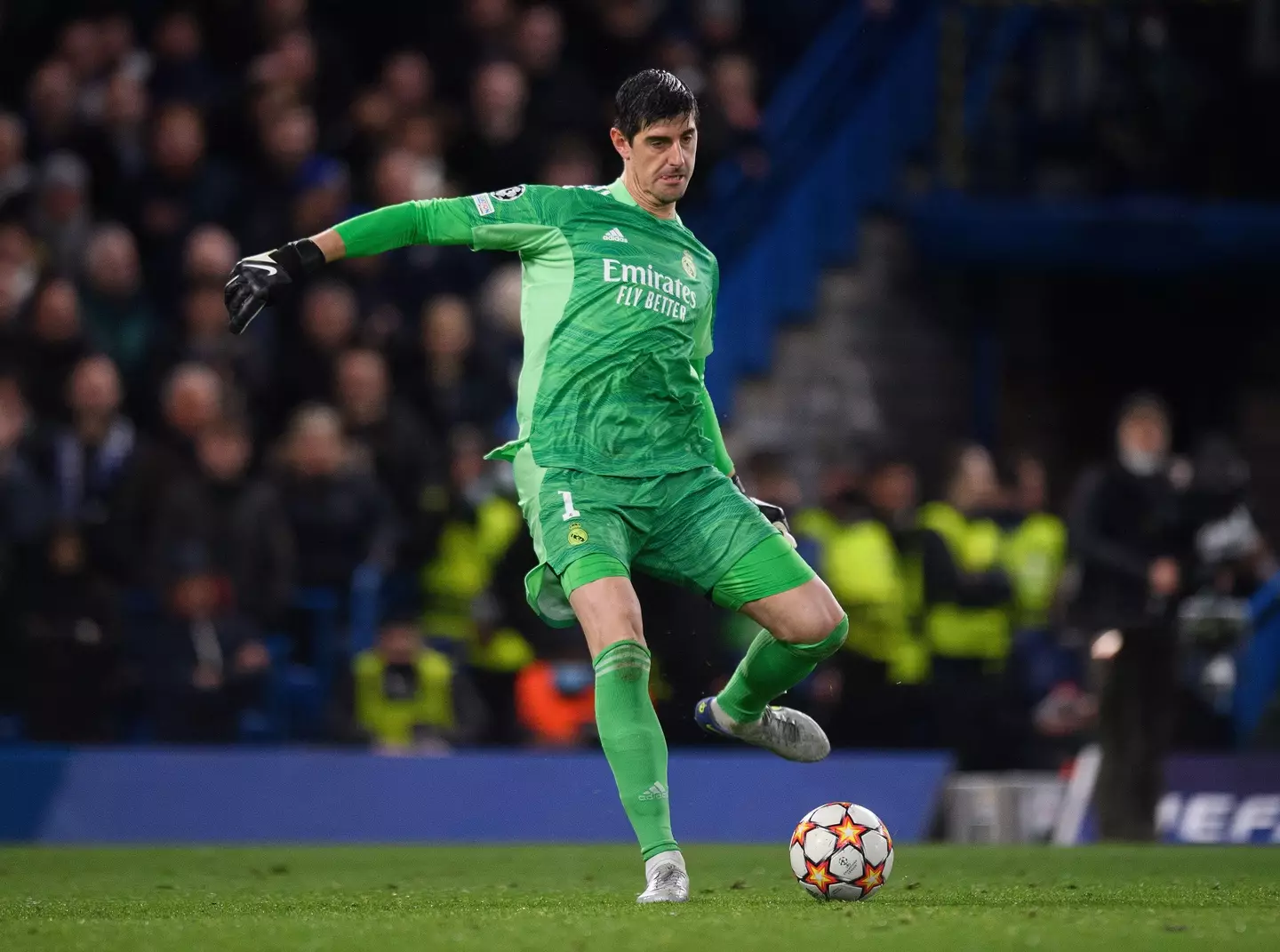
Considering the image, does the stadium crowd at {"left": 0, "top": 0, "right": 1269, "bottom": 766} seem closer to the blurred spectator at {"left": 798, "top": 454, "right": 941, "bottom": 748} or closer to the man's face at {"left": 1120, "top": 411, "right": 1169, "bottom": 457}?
the blurred spectator at {"left": 798, "top": 454, "right": 941, "bottom": 748}

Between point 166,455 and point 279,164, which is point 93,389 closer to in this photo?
point 166,455

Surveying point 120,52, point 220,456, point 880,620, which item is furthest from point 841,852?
point 120,52

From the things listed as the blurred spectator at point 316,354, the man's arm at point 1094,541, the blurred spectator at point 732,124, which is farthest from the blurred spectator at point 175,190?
the man's arm at point 1094,541

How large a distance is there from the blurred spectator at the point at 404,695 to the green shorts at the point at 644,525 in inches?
189

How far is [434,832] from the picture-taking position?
12039 millimetres

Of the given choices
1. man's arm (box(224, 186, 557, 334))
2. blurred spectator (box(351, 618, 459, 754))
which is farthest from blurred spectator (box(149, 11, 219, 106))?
man's arm (box(224, 186, 557, 334))

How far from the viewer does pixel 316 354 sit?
1323cm

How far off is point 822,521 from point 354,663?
3.02 m

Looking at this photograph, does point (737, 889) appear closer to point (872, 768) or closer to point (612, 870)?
point (612, 870)

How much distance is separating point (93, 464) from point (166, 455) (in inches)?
16.1

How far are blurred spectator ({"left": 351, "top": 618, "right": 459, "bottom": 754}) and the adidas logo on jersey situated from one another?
17.7 feet

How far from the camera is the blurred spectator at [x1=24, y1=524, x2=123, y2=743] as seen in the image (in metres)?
11.6

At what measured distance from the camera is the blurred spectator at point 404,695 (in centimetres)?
1215

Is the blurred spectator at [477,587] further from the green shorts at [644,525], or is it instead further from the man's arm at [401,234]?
the man's arm at [401,234]
